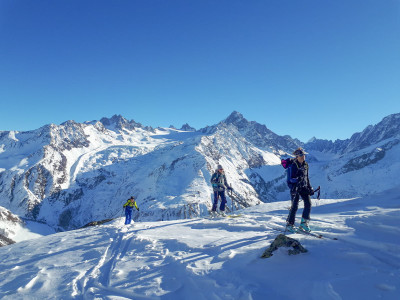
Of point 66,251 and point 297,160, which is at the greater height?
point 297,160

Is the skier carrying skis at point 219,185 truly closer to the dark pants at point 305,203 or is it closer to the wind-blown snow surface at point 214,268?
the wind-blown snow surface at point 214,268

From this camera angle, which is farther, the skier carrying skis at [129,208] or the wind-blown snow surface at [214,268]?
the skier carrying skis at [129,208]

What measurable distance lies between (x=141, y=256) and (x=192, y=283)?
307cm

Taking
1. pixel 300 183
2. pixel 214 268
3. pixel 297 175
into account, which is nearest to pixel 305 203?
pixel 300 183

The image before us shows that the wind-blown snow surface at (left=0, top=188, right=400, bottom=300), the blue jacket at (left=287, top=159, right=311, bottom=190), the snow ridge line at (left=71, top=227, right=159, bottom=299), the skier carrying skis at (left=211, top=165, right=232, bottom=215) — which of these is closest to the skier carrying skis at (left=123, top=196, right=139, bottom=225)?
the skier carrying skis at (left=211, top=165, right=232, bottom=215)

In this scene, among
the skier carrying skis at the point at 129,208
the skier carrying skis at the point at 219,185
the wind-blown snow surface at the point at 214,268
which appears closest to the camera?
the wind-blown snow surface at the point at 214,268

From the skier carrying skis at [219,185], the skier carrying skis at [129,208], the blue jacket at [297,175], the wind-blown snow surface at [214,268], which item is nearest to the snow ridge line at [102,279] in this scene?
the wind-blown snow surface at [214,268]

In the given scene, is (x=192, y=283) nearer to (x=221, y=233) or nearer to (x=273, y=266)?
(x=273, y=266)

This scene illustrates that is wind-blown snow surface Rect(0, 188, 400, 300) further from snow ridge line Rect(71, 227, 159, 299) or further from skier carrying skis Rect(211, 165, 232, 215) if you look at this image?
skier carrying skis Rect(211, 165, 232, 215)

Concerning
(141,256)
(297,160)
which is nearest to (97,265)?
(141,256)

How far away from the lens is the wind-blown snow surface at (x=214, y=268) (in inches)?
204

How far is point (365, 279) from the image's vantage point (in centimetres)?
514

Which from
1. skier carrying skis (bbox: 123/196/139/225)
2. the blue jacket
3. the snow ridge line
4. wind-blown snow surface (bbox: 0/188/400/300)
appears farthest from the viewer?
skier carrying skis (bbox: 123/196/139/225)

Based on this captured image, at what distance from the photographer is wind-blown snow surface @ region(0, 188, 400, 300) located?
17.0ft
